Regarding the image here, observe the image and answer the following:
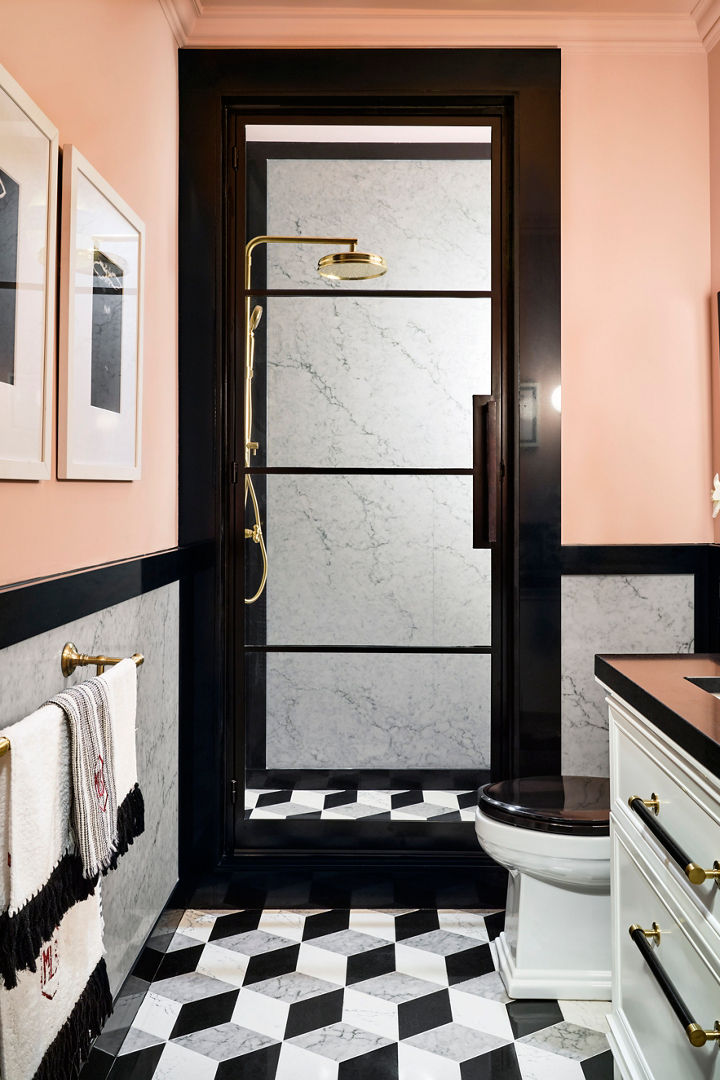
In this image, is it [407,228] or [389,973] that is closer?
[389,973]

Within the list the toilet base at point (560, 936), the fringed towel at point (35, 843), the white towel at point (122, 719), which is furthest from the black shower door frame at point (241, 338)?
the fringed towel at point (35, 843)

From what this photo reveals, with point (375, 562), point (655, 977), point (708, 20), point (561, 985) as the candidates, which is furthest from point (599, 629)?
point (708, 20)

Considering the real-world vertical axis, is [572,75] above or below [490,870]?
above

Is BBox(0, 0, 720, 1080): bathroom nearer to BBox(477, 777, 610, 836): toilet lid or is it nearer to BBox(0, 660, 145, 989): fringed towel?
BBox(477, 777, 610, 836): toilet lid

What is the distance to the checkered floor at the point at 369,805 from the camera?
102 inches

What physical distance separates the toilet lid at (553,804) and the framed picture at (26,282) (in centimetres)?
130

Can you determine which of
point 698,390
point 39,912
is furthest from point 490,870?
A: point 39,912

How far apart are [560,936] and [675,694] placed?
937 mm

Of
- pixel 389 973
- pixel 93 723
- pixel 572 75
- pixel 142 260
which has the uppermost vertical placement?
pixel 572 75

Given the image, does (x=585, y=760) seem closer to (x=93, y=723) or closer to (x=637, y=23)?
(x=93, y=723)

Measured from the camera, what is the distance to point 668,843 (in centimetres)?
131

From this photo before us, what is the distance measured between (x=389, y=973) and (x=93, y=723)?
1221 mm

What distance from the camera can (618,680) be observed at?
1623 mm

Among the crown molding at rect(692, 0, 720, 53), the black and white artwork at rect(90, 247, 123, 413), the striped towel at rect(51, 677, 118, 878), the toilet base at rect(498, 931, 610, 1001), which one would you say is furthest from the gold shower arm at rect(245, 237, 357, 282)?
the toilet base at rect(498, 931, 610, 1001)
